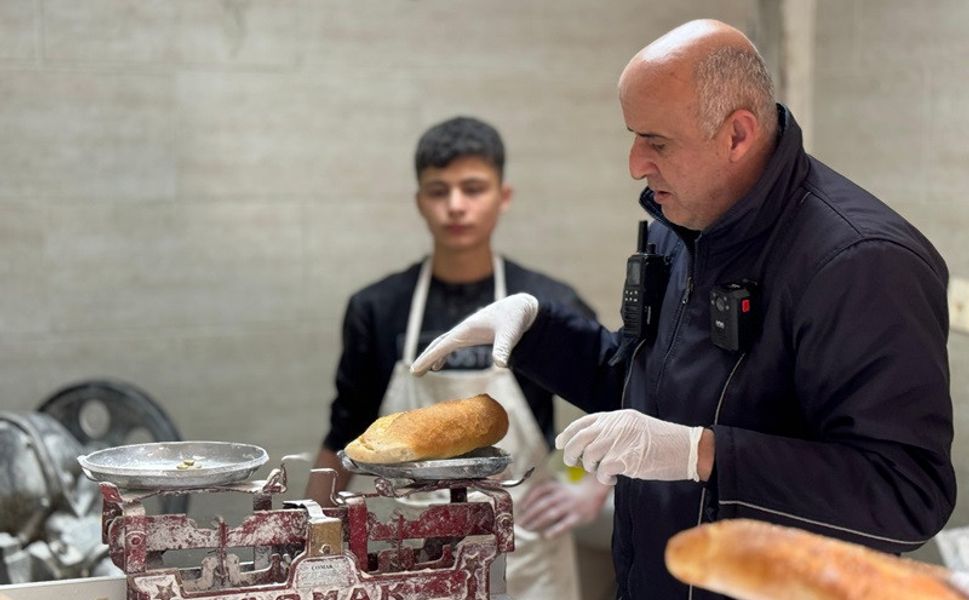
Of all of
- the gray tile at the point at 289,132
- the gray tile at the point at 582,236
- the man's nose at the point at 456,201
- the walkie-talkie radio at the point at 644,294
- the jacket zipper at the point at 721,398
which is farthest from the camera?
the gray tile at the point at 582,236

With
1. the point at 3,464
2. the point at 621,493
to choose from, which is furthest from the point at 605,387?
the point at 3,464

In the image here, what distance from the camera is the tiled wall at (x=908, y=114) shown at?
4051 millimetres

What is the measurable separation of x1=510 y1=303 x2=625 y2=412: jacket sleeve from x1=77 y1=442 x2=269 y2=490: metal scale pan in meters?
0.65

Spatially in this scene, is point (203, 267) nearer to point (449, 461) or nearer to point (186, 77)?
point (186, 77)

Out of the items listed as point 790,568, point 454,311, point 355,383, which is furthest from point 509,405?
point 790,568

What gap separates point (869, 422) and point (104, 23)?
3031 millimetres

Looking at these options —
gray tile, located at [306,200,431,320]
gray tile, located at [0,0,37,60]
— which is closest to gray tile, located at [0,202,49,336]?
gray tile, located at [0,0,37,60]

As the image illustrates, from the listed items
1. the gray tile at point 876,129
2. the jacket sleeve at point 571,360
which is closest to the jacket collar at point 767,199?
the jacket sleeve at point 571,360

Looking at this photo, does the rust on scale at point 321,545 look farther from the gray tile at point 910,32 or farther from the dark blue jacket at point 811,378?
the gray tile at point 910,32

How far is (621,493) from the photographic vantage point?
8.53 ft

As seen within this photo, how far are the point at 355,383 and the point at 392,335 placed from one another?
0.57ft

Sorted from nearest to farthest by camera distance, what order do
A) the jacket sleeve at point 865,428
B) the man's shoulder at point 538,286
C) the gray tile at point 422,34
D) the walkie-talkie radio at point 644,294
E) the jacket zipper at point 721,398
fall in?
the jacket sleeve at point 865,428 → the jacket zipper at point 721,398 → the walkie-talkie radio at point 644,294 → the man's shoulder at point 538,286 → the gray tile at point 422,34

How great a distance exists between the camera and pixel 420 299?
12.7ft

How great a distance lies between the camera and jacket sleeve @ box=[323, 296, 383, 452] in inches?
150
